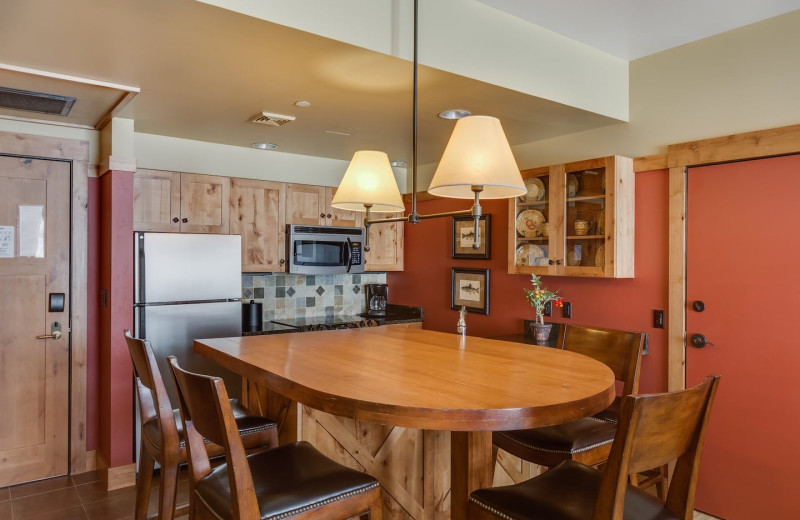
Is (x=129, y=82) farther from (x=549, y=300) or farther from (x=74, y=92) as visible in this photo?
(x=549, y=300)

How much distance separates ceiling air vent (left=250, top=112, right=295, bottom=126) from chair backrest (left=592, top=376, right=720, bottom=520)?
284 cm

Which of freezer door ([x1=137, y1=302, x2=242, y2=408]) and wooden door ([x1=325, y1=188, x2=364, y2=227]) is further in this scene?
wooden door ([x1=325, y1=188, x2=364, y2=227])

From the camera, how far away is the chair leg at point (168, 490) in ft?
6.77

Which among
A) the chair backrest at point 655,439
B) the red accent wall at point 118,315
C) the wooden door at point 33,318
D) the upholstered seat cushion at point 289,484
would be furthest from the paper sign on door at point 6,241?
the chair backrest at point 655,439

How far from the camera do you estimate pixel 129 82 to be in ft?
9.12

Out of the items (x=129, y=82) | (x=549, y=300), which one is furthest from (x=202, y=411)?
(x=549, y=300)

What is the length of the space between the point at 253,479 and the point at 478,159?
1.22 metres

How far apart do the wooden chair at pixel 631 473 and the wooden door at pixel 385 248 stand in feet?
11.9

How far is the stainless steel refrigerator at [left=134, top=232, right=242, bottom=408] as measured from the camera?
3.54m

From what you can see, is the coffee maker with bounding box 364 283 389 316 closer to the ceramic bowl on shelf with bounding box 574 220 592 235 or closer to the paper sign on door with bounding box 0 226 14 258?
the ceramic bowl on shelf with bounding box 574 220 592 235

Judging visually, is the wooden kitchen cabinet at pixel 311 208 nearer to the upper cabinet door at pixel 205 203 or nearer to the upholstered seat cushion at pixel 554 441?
the upper cabinet door at pixel 205 203

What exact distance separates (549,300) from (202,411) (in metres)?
2.97

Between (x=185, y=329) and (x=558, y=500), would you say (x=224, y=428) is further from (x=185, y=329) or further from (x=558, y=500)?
(x=185, y=329)

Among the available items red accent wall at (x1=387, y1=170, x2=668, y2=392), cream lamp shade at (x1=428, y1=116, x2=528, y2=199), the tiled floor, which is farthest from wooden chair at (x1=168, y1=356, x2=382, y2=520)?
red accent wall at (x1=387, y1=170, x2=668, y2=392)
